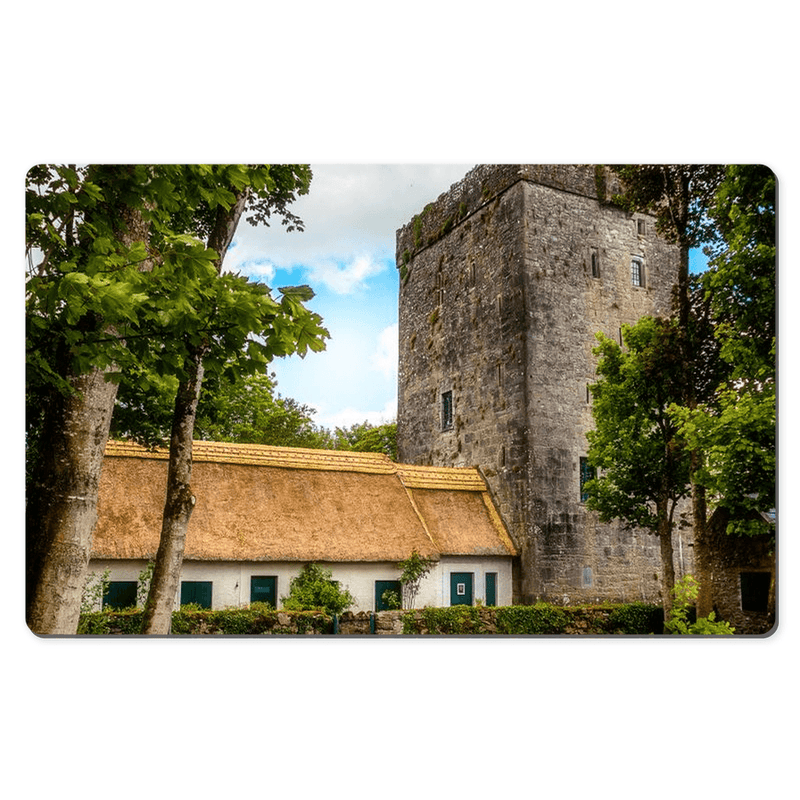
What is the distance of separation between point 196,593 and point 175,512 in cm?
60

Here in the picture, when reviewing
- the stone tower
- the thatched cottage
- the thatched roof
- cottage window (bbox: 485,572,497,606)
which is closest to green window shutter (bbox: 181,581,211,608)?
the thatched cottage

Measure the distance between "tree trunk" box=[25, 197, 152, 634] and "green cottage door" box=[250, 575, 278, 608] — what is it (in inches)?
54.2

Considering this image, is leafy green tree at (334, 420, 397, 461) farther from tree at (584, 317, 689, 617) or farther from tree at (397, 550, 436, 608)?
tree at (584, 317, 689, 617)

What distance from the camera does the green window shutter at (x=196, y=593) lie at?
627cm

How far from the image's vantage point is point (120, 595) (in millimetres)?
6133

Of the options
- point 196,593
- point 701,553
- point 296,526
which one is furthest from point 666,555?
point 196,593

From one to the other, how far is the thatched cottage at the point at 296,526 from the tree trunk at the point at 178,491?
9 cm

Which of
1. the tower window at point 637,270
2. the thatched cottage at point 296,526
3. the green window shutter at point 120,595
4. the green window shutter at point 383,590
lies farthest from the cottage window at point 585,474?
the green window shutter at point 120,595

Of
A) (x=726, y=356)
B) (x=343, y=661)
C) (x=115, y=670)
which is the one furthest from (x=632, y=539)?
(x=115, y=670)

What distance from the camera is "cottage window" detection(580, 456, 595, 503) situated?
7.03m

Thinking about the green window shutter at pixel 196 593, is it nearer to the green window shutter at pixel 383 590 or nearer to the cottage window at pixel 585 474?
the green window shutter at pixel 383 590

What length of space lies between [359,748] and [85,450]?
94.2 inches
